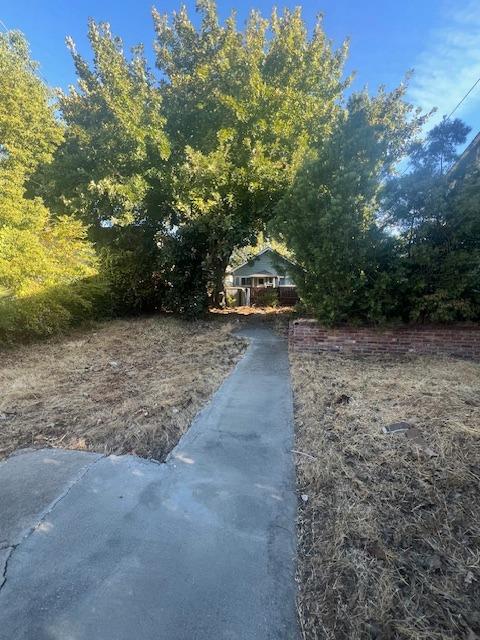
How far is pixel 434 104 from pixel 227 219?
6.02 metres

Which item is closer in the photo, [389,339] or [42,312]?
[389,339]

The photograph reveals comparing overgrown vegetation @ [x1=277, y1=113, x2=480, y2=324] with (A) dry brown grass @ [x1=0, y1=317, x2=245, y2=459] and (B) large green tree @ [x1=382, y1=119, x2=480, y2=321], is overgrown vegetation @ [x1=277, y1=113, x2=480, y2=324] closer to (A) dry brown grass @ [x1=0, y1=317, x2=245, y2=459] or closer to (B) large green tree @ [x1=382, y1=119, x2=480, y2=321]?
(B) large green tree @ [x1=382, y1=119, x2=480, y2=321]

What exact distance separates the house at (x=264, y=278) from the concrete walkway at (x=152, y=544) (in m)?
4.44

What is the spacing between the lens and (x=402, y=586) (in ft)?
5.21

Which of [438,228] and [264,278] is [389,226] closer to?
[438,228]

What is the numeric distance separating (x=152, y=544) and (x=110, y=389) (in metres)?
2.83

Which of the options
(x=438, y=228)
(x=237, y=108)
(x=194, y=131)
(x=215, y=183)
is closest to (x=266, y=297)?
(x=215, y=183)

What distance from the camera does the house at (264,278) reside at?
682cm

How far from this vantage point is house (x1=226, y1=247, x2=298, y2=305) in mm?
6820

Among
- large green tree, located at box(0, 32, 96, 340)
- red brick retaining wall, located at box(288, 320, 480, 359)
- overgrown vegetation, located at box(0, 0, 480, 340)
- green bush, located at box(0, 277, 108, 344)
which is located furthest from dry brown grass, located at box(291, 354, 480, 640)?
green bush, located at box(0, 277, 108, 344)

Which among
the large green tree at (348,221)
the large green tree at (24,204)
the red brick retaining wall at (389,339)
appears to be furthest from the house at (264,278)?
the large green tree at (24,204)

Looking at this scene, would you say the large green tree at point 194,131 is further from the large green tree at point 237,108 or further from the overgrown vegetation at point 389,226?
the overgrown vegetation at point 389,226

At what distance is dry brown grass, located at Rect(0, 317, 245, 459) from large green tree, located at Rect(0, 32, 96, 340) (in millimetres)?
1420

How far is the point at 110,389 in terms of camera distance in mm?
4363
